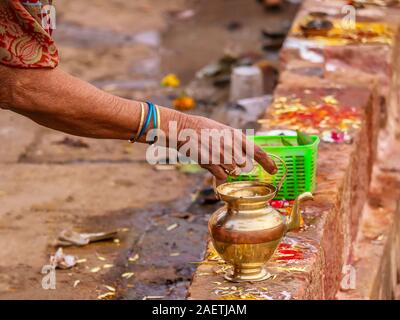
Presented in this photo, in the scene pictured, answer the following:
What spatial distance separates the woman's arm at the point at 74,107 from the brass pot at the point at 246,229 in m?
0.12

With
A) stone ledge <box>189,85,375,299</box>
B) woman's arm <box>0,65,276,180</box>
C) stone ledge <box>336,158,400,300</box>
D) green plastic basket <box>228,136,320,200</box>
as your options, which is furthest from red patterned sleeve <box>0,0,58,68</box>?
stone ledge <box>336,158,400,300</box>

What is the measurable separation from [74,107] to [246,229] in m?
0.84

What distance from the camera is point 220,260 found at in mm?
4637

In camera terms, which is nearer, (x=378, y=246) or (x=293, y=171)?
(x=293, y=171)

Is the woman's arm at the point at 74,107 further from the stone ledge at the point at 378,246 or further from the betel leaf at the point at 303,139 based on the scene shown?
the stone ledge at the point at 378,246

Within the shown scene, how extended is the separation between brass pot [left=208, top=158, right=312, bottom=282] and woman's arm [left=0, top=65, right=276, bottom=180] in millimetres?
122

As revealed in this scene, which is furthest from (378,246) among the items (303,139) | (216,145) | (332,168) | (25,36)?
(25,36)

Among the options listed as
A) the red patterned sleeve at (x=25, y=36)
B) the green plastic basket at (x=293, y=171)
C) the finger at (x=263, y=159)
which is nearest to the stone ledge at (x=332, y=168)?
the green plastic basket at (x=293, y=171)

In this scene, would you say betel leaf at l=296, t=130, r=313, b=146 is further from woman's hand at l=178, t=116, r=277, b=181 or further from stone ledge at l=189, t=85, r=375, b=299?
woman's hand at l=178, t=116, r=277, b=181

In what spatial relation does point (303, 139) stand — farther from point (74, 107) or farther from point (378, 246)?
point (74, 107)

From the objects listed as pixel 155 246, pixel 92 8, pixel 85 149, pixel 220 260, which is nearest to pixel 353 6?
pixel 85 149

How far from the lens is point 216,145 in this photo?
428 centimetres

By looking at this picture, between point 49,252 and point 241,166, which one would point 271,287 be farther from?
point 49,252

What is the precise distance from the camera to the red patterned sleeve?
4.07 meters
